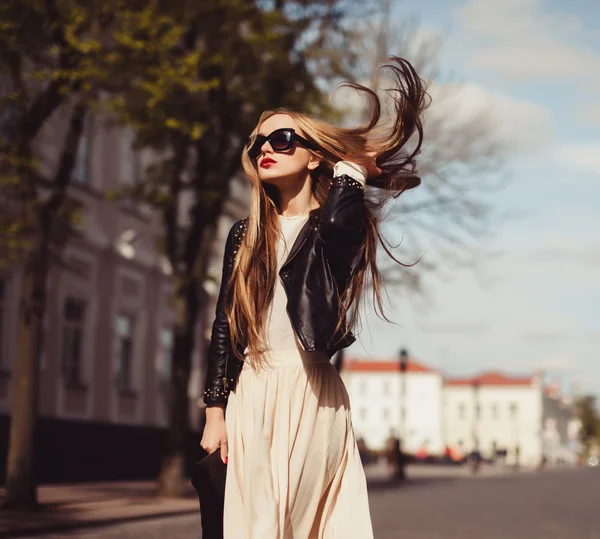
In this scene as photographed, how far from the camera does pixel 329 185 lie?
4.22m

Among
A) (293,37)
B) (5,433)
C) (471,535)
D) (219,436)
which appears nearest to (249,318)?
(219,436)

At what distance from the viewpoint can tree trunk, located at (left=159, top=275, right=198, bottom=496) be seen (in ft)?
66.0

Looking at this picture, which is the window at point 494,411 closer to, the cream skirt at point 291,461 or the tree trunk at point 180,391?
the tree trunk at point 180,391

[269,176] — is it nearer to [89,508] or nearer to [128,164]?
[89,508]

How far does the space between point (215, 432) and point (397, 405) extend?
5829 inches

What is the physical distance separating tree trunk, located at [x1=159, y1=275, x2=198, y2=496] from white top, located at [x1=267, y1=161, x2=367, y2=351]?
52.5ft

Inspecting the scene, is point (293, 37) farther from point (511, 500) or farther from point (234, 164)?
point (511, 500)

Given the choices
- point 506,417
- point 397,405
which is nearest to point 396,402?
point 397,405

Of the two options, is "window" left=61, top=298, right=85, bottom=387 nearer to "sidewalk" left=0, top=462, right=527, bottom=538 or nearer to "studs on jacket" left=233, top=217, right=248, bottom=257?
"sidewalk" left=0, top=462, right=527, bottom=538

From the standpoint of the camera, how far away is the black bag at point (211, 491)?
12.6 ft

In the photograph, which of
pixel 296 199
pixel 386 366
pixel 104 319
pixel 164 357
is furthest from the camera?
pixel 386 366

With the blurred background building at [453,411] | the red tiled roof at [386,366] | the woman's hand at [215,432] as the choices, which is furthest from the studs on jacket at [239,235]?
the red tiled roof at [386,366]

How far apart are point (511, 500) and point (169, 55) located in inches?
554

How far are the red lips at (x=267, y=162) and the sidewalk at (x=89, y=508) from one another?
29.3 feet
